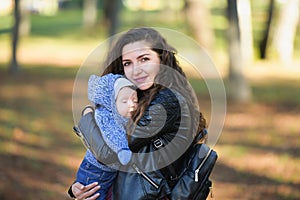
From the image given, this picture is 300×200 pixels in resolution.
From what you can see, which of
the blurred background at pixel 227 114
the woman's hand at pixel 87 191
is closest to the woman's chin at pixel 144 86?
the woman's hand at pixel 87 191

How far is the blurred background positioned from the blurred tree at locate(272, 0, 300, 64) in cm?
3

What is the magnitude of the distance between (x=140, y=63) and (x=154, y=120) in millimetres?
294

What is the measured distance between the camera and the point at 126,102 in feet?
8.57

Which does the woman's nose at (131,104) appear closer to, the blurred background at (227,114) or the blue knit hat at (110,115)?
the blue knit hat at (110,115)

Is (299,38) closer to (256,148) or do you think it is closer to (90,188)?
(256,148)

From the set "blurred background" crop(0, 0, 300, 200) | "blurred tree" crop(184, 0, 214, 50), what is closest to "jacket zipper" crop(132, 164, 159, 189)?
"blurred background" crop(0, 0, 300, 200)

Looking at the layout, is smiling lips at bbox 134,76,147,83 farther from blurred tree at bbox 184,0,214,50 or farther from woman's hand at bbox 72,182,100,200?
blurred tree at bbox 184,0,214,50

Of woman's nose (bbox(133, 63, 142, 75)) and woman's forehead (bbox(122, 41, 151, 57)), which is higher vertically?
woman's forehead (bbox(122, 41, 151, 57))

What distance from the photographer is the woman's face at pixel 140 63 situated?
2.73 metres

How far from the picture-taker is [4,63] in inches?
914

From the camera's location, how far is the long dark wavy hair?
2.72 metres

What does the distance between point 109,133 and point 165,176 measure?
30 cm

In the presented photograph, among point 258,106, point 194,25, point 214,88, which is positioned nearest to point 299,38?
point 194,25

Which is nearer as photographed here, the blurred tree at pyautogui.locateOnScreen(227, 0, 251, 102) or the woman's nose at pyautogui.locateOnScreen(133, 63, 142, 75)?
the woman's nose at pyautogui.locateOnScreen(133, 63, 142, 75)
